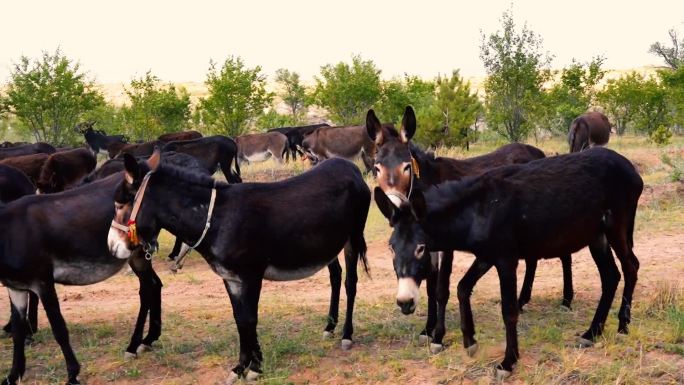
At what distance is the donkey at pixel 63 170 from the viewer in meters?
13.3

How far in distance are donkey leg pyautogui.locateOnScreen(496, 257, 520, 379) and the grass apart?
0.11 metres

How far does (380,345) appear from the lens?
20.0ft

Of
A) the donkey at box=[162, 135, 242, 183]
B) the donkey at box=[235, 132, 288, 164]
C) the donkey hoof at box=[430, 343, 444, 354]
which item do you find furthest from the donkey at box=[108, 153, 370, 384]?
the donkey at box=[235, 132, 288, 164]

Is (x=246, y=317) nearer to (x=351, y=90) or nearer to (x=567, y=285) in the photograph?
(x=567, y=285)

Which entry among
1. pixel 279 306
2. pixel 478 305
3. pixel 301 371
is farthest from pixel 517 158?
pixel 301 371

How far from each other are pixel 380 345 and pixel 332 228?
4.07ft

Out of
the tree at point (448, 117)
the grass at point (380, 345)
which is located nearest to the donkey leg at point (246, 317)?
the grass at point (380, 345)

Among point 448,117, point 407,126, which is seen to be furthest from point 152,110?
point 407,126

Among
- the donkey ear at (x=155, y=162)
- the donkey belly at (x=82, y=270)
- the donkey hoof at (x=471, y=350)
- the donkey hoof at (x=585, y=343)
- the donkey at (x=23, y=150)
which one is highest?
the donkey ear at (x=155, y=162)

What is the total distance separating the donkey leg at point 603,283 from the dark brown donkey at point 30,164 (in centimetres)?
1181

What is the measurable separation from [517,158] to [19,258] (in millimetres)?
5627

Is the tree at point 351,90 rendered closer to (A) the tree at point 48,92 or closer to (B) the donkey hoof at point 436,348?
(A) the tree at point 48,92

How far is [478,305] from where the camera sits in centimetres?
713

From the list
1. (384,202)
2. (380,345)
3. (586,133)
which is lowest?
(380,345)
